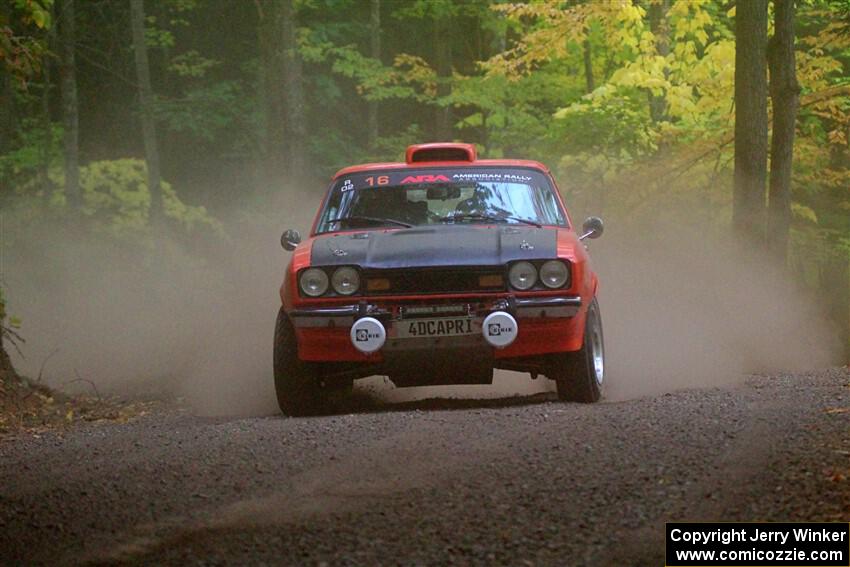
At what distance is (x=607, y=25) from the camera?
22.8m

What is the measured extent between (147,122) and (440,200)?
2358cm

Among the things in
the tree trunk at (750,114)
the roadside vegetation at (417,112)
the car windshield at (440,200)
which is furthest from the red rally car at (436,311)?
the tree trunk at (750,114)

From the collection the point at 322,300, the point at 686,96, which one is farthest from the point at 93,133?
the point at 322,300

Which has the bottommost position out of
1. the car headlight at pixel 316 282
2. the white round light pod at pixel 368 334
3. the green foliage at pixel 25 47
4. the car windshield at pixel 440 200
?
the white round light pod at pixel 368 334

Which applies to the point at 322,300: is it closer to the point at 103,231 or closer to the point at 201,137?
the point at 103,231

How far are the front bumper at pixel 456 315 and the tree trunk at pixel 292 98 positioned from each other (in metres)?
19.3

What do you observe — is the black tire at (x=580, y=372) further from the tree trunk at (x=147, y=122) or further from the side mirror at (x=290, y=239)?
the tree trunk at (x=147, y=122)

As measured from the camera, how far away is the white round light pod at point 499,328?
898cm

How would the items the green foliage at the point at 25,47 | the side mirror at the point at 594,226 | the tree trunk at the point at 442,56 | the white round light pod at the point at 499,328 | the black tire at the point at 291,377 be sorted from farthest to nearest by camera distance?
1. the tree trunk at the point at 442,56
2. the green foliage at the point at 25,47
3. the side mirror at the point at 594,226
4. the black tire at the point at 291,377
5. the white round light pod at the point at 499,328

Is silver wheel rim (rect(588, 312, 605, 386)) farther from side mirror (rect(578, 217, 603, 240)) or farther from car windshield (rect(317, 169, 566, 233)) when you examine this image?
side mirror (rect(578, 217, 603, 240))

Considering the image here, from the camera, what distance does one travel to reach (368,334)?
29.5 feet

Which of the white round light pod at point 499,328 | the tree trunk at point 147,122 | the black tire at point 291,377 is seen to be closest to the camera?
the white round light pod at point 499,328

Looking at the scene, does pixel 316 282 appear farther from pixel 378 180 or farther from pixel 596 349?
pixel 596 349

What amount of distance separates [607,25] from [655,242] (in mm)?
3828
